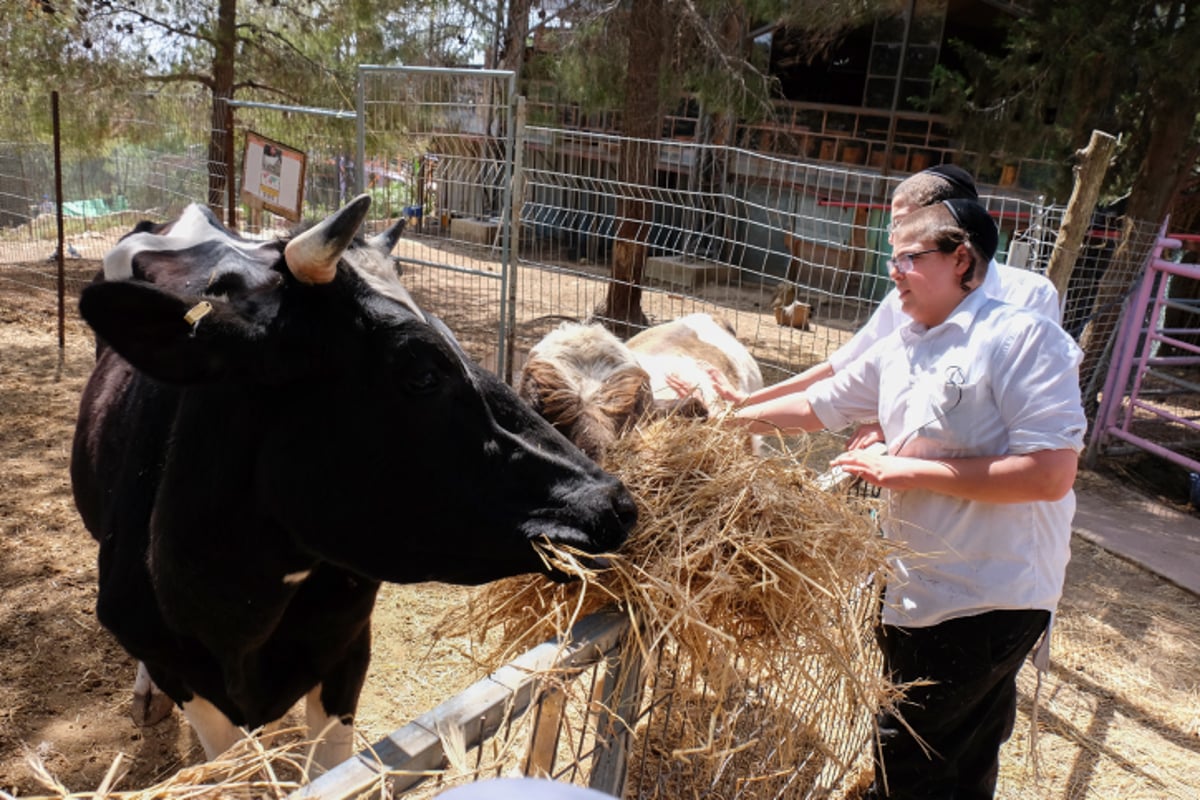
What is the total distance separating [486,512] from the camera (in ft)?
6.45

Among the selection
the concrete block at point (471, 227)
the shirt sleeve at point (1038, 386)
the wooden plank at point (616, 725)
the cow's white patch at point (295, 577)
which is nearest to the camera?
the wooden plank at point (616, 725)

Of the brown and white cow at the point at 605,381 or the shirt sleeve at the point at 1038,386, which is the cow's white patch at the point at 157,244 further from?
the shirt sleeve at the point at 1038,386

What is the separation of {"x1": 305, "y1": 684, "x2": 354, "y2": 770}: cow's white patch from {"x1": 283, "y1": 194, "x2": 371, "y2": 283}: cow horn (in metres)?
1.52

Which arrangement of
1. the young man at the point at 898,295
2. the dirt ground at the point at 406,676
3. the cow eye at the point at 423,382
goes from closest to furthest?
the cow eye at the point at 423,382
the young man at the point at 898,295
the dirt ground at the point at 406,676

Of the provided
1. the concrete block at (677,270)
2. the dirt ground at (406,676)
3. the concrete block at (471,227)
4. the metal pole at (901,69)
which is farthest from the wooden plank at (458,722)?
the metal pole at (901,69)

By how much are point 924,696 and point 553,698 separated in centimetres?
147

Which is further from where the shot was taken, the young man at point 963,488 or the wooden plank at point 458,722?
the young man at point 963,488

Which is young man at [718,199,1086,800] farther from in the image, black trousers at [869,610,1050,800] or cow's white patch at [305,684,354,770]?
cow's white patch at [305,684,354,770]

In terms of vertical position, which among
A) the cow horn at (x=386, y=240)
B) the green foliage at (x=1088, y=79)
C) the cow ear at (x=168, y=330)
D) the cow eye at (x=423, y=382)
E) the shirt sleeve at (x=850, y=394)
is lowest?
the shirt sleeve at (x=850, y=394)

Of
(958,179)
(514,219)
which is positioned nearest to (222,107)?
(514,219)

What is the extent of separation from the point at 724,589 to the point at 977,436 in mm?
975

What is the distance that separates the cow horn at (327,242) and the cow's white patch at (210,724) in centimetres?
152

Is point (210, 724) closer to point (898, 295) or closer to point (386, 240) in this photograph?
point (386, 240)

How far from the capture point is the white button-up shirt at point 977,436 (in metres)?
2.19
